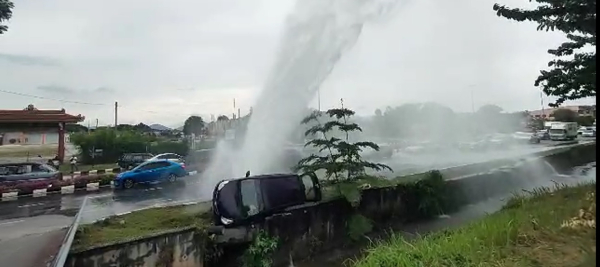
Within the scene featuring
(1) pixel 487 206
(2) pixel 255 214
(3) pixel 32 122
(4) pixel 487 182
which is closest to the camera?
(2) pixel 255 214

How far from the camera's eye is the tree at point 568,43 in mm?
7145

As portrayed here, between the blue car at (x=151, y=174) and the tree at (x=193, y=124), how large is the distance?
1157 inches

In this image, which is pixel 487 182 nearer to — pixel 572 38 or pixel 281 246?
pixel 572 38

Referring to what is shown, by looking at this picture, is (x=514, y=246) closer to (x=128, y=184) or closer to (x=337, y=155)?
(x=337, y=155)

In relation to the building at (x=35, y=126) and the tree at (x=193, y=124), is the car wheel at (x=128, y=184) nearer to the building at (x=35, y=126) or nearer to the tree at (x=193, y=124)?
the building at (x=35, y=126)

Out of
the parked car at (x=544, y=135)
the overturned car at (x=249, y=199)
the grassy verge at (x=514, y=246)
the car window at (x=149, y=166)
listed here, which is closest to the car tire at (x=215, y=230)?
the overturned car at (x=249, y=199)

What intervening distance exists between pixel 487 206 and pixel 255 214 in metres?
8.59

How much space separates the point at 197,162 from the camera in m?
25.5

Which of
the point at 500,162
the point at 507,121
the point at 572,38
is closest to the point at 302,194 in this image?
the point at 572,38

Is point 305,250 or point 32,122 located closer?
point 305,250

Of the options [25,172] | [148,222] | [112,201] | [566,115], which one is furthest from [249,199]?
[566,115]

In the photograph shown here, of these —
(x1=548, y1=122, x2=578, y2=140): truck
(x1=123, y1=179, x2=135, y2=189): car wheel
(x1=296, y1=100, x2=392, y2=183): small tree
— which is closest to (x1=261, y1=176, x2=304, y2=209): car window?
(x1=296, y1=100, x2=392, y2=183): small tree

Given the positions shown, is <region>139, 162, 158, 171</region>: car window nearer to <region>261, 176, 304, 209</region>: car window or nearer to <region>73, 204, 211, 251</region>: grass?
<region>73, 204, 211, 251</region>: grass

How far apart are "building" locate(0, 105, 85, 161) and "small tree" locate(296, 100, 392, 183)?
62.6ft
